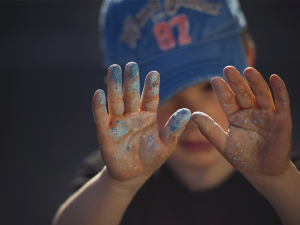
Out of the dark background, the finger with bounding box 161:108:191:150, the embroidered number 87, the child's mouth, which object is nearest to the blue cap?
the embroidered number 87

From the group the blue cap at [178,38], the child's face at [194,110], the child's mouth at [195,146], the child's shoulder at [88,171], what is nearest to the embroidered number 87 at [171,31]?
the blue cap at [178,38]

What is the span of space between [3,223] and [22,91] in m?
0.88

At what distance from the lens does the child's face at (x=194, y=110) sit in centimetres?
75

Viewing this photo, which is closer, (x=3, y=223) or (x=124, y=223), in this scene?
(x=124, y=223)

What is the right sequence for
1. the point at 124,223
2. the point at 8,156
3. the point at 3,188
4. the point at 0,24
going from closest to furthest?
the point at 124,223, the point at 3,188, the point at 8,156, the point at 0,24

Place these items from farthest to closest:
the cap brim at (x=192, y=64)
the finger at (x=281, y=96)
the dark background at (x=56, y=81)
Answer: the dark background at (x=56, y=81) < the cap brim at (x=192, y=64) < the finger at (x=281, y=96)

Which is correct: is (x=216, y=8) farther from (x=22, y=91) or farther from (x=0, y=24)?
(x=0, y=24)

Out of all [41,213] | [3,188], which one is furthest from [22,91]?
[41,213]

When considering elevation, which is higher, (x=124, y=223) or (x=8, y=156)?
(x=8, y=156)

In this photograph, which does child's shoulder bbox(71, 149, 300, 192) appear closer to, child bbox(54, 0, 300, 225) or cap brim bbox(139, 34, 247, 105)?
child bbox(54, 0, 300, 225)

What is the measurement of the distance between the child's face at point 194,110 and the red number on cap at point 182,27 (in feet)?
0.45

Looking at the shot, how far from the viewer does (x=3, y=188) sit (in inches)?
60.8

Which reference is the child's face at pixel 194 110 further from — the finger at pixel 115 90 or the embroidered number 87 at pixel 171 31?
the finger at pixel 115 90

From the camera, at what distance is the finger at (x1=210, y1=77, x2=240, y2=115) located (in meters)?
0.52
